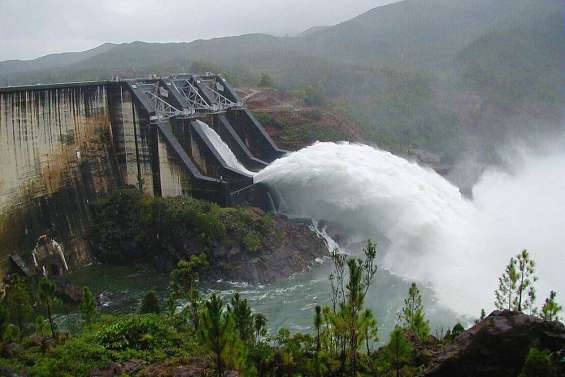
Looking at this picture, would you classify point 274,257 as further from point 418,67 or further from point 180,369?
point 418,67

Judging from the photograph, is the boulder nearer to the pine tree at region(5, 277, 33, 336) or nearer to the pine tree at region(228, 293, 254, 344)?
the pine tree at region(228, 293, 254, 344)

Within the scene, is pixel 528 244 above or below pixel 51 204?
below

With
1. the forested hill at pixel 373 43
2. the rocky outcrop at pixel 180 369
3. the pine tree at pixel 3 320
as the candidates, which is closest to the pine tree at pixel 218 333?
the rocky outcrop at pixel 180 369

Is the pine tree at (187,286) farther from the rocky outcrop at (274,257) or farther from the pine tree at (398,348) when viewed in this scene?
the pine tree at (398,348)

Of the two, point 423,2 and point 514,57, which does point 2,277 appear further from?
point 423,2

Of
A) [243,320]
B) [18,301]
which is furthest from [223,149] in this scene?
[243,320]

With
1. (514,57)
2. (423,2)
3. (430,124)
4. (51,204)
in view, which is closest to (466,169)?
(430,124)
